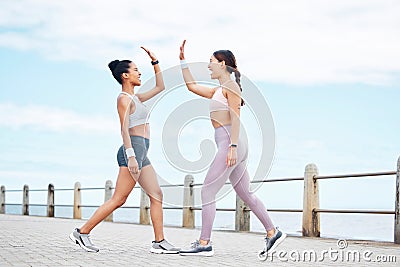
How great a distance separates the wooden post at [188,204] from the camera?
1711 cm

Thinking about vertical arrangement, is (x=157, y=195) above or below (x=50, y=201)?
A: below

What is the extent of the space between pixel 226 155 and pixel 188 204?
10.2 metres

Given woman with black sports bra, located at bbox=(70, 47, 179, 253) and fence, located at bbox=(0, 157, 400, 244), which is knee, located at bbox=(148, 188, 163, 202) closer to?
woman with black sports bra, located at bbox=(70, 47, 179, 253)

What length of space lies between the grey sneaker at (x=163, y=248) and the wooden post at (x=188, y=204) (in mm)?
9598

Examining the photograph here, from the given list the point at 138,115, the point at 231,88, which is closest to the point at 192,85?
the point at 231,88

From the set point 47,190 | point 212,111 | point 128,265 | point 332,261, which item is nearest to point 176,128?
point 212,111

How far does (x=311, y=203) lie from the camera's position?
1271 cm

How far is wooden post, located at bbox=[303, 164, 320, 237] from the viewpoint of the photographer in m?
12.6

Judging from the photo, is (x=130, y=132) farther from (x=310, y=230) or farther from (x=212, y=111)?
(x=310, y=230)

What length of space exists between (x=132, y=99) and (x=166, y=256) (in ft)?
5.23

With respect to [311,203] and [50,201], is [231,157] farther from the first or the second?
[50,201]

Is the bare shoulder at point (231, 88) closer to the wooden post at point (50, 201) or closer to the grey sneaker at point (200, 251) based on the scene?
the grey sneaker at point (200, 251)

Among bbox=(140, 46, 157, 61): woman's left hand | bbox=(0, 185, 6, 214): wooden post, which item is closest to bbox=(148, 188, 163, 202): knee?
bbox=(140, 46, 157, 61): woman's left hand

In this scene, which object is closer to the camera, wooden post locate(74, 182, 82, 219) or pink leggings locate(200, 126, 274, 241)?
pink leggings locate(200, 126, 274, 241)
